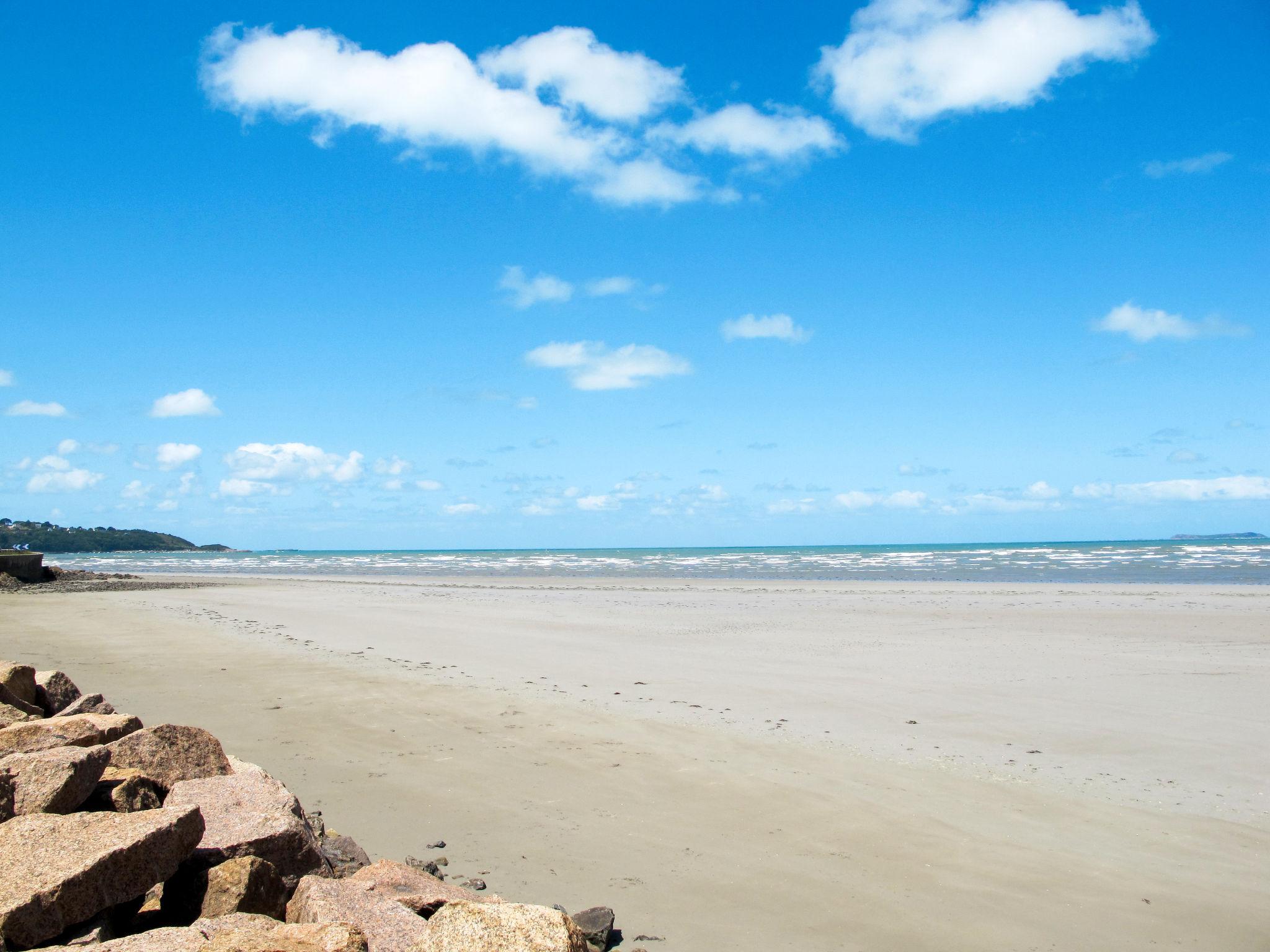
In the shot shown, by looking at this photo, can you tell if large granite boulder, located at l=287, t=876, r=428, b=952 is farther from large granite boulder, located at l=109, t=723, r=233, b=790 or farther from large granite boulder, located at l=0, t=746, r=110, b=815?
large granite boulder, located at l=109, t=723, r=233, b=790

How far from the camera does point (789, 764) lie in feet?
23.0

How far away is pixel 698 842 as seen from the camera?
5277 mm

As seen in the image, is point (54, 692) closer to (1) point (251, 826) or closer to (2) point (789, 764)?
(1) point (251, 826)

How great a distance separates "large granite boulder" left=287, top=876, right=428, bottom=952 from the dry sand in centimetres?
124

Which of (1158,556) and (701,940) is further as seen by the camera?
(1158,556)

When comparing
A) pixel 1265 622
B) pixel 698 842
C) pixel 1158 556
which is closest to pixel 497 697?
pixel 698 842

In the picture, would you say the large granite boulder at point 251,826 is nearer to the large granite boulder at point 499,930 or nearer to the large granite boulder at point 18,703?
the large granite boulder at point 499,930

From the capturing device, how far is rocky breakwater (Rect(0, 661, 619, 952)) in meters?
2.95

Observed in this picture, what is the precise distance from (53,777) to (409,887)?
5.90 ft

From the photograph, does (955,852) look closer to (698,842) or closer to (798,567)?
(698,842)

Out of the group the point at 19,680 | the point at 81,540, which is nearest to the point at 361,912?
the point at 19,680

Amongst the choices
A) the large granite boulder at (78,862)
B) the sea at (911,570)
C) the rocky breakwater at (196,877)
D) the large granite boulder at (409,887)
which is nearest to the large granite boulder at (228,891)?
the rocky breakwater at (196,877)

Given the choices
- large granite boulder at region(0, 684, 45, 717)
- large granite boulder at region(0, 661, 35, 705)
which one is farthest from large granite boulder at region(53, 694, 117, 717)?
large granite boulder at region(0, 661, 35, 705)

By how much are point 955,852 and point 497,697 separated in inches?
227
